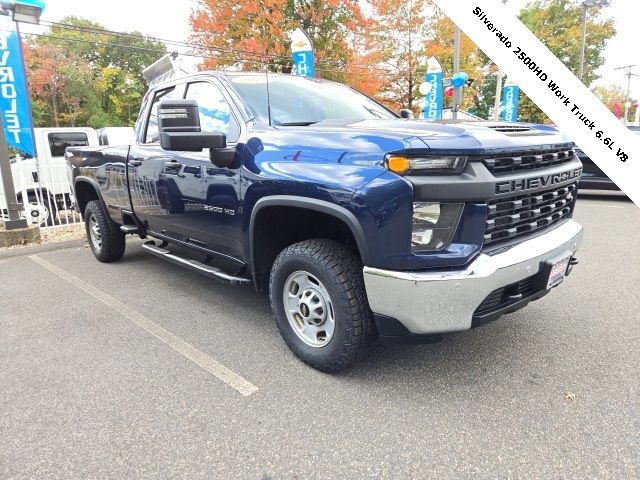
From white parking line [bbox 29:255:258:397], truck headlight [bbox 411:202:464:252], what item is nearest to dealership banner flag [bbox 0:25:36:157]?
white parking line [bbox 29:255:258:397]

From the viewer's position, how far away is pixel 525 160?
2523 millimetres

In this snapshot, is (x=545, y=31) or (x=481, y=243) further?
(x=545, y=31)

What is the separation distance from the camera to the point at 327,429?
2.31 meters

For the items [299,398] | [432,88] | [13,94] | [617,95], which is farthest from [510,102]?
[617,95]

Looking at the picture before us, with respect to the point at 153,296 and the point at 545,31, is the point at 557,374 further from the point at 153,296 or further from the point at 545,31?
the point at 545,31

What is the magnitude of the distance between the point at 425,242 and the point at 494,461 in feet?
3.47

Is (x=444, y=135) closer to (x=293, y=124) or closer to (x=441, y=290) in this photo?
(x=441, y=290)

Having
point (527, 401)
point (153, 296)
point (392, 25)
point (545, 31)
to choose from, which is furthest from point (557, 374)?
point (545, 31)

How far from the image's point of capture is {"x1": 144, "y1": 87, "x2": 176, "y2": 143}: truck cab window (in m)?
4.18

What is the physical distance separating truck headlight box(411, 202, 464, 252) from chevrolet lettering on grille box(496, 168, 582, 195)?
286mm

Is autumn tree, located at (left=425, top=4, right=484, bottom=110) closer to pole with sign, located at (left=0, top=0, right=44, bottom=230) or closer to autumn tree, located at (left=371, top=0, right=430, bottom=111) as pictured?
autumn tree, located at (left=371, top=0, right=430, bottom=111)

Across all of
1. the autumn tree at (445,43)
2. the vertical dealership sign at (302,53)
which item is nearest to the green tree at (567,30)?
the autumn tree at (445,43)

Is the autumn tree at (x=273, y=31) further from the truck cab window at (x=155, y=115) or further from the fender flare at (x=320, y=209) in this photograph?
the fender flare at (x=320, y=209)

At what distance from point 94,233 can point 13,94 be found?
3.11 m
